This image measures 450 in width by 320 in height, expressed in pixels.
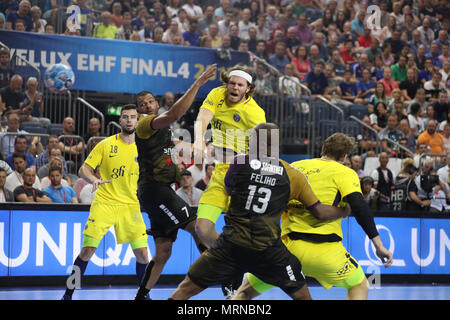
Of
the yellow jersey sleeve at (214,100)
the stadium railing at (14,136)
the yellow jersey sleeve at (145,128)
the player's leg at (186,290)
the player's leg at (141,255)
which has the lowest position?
the player's leg at (141,255)

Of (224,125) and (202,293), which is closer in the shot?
(224,125)

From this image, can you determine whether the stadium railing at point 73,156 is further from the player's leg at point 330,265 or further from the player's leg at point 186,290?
the player's leg at point 186,290

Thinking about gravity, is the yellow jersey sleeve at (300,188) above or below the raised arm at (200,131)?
below

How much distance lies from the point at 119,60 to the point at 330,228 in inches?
405

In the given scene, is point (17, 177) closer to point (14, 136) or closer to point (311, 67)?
point (14, 136)

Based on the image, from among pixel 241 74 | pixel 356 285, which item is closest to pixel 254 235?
pixel 356 285

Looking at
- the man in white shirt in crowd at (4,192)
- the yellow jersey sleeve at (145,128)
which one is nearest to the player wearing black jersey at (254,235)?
the yellow jersey sleeve at (145,128)

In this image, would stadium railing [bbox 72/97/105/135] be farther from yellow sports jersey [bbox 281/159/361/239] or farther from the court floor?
yellow sports jersey [bbox 281/159/361/239]

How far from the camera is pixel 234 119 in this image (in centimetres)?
798

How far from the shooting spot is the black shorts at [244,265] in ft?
20.2

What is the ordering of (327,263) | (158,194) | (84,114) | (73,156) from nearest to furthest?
(327,263) < (158,194) < (73,156) < (84,114)

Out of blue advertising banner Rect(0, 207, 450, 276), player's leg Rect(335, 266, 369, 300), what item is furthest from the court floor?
player's leg Rect(335, 266, 369, 300)
